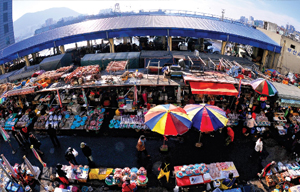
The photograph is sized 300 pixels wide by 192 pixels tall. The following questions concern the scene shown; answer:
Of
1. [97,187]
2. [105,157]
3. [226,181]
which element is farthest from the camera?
[105,157]

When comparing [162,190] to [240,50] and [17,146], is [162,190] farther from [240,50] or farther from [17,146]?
[240,50]

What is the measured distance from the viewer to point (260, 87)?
1255 cm

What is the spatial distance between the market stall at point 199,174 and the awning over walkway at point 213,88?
5.05m

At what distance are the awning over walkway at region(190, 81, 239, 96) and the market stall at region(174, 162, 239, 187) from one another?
5048 millimetres

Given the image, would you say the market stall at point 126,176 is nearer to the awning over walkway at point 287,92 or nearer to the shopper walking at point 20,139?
the shopper walking at point 20,139

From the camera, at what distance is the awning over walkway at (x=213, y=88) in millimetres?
12703

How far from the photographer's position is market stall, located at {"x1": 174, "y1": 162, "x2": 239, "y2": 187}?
9.04 m

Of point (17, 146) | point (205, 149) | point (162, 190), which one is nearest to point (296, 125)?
point (205, 149)

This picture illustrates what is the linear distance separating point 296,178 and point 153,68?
11453 millimetres

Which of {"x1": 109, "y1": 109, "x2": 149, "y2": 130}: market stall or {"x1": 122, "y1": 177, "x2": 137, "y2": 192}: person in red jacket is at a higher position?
{"x1": 109, "y1": 109, "x2": 149, "y2": 130}: market stall

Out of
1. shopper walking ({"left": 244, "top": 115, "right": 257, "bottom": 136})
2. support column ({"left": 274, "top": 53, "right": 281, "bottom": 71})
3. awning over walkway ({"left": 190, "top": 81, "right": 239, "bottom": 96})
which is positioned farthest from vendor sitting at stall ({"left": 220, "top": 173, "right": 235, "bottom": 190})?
support column ({"left": 274, "top": 53, "right": 281, "bottom": 71})

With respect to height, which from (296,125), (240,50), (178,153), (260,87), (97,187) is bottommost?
(97,187)

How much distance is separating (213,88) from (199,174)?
20.5 feet

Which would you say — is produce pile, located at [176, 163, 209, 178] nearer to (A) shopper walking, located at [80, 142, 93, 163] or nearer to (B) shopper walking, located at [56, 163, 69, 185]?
(A) shopper walking, located at [80, 142, 93, 163]
